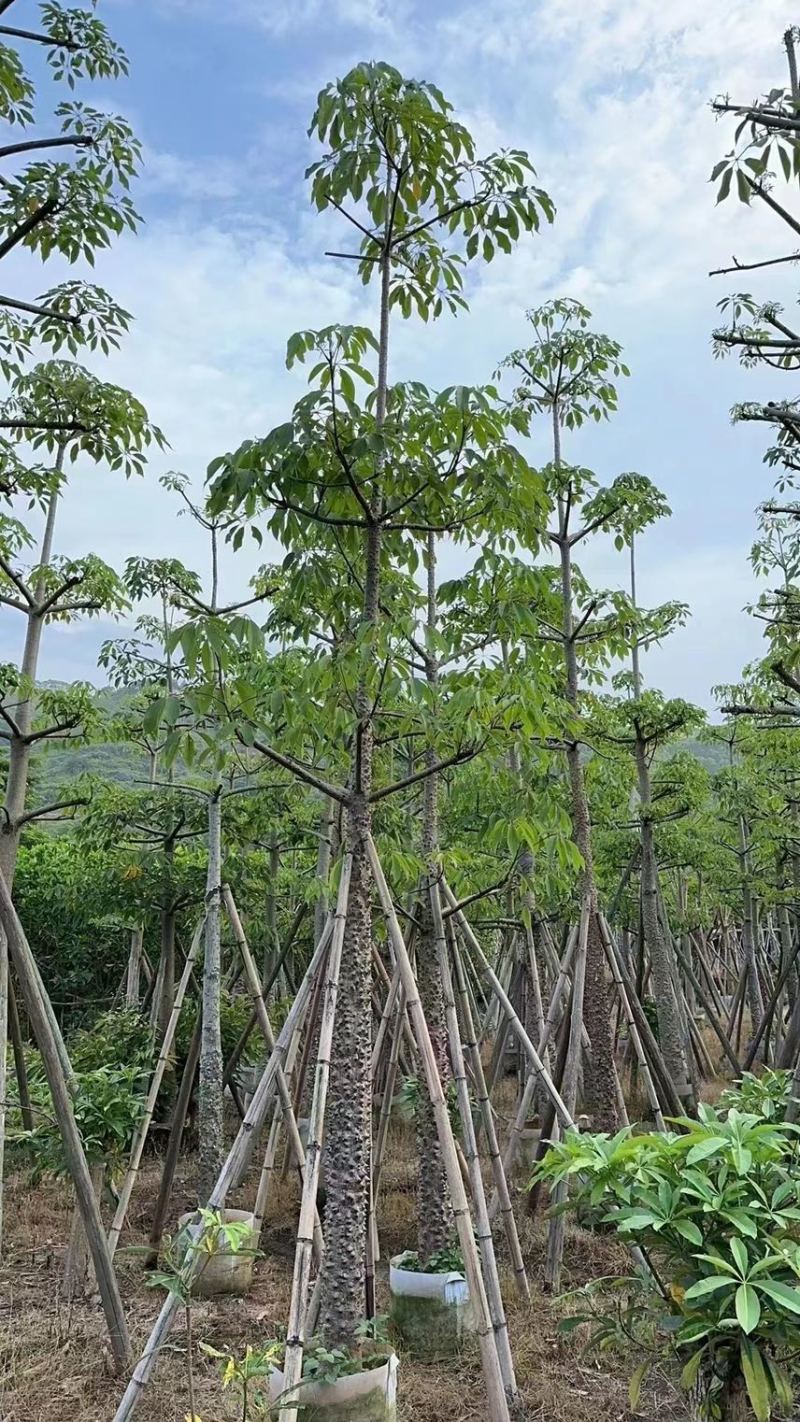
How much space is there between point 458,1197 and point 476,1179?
2.63ft

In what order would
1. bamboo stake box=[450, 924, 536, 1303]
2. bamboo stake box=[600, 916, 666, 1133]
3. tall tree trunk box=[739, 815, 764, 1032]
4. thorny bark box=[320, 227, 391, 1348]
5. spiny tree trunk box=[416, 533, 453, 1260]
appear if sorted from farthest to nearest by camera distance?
tall tree trunk box=[739, 815, 764, 1032]
bamboo stake box=[600, 916, 666, 1133]
bamboo stake box=[450, 924, 536, 1303]
spiny tree trunk box=[416, 533, 453, 1260]
thorny bark box=[320, 227, 391, 1348]

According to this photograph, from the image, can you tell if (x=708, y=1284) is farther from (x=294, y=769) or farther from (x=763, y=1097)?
(x=294, y=769)

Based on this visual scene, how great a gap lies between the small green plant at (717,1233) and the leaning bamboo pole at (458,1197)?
874mm

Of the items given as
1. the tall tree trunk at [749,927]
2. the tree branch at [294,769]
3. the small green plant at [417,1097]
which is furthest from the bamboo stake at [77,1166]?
the tall tree trunk at [749,927]

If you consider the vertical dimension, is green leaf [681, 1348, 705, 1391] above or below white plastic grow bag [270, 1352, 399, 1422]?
above

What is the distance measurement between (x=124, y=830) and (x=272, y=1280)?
3.05 meters

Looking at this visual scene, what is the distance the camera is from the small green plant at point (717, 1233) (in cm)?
189

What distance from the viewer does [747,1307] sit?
71.0 inches

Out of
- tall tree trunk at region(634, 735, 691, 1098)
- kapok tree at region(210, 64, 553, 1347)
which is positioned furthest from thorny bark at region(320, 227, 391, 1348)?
tall tree trunk at region(634, 735, 691, 1098)

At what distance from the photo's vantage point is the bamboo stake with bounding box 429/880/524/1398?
3.46m

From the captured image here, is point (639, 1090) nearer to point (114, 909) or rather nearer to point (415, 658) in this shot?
point (114, 909)

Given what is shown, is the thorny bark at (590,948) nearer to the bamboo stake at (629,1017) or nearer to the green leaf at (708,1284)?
the bamboo stake at (629,1017)

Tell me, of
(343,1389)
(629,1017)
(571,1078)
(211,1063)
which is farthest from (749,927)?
(343,1389)

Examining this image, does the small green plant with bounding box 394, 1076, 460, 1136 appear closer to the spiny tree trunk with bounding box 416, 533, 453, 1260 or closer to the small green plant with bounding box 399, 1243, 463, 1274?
the spiny tree trunk with bounding box 416, 533, 453, 1260
